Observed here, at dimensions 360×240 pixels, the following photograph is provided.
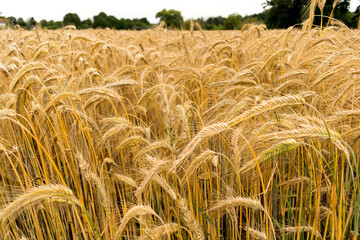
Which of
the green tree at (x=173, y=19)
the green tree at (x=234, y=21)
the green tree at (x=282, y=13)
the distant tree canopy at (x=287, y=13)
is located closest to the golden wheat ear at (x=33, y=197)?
the green tree at (x=173, y=19)

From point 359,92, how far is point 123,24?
45921 mm

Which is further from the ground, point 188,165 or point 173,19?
point 173,19

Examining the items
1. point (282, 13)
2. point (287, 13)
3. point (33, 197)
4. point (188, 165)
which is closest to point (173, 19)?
point (282, 13)

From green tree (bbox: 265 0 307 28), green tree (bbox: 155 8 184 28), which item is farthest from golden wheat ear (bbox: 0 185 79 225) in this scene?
green tree (bbox: 265 0 307 28)

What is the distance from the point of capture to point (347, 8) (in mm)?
26812

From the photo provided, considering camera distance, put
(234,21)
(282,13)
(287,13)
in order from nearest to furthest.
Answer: (234,21)
(287,13)
(282,13)

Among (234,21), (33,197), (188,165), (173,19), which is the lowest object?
(188,165)

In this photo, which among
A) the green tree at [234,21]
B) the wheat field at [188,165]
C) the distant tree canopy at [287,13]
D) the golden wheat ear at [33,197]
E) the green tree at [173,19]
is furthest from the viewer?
the distant tree canopy at [287,13]

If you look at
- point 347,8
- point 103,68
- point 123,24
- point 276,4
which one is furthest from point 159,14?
point 103,68

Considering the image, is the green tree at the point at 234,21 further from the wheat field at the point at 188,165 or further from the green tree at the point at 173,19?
the wheat field at the point at 188,165

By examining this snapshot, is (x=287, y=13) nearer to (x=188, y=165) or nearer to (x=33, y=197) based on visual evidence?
(x=188, y=165)

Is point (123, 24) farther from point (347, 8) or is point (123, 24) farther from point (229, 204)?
point (229, 204)

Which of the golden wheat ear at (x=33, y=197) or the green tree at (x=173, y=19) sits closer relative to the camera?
the golden wheat ear at (x=33, y=197)

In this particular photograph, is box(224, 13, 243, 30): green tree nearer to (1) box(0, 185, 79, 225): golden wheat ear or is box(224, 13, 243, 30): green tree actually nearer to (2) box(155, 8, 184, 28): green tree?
(2) box(155, 8, 184, 28): green tree
